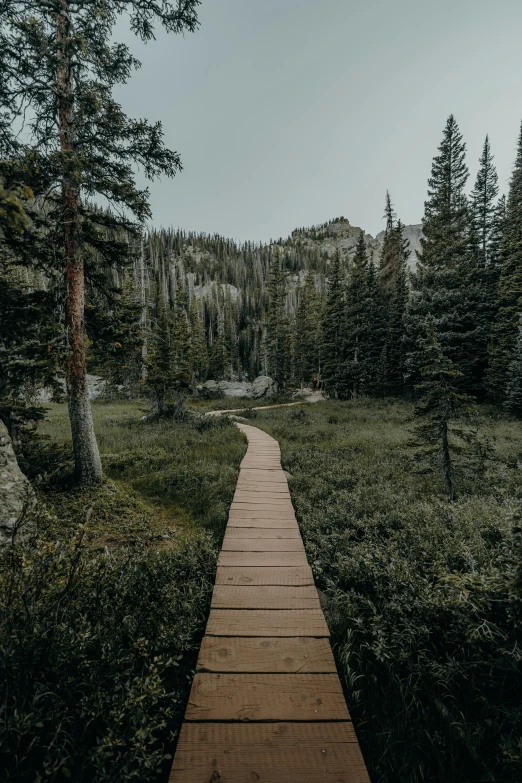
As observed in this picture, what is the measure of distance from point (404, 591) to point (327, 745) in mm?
1764

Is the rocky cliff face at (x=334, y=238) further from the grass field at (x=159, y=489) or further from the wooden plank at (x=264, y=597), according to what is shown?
the wooden plank at (x=264, y=597)

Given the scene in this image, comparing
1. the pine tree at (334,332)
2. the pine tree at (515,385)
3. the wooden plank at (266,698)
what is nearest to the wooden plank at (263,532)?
the wooden plank at (266,698)

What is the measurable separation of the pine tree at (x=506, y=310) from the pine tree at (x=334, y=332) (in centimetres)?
1337

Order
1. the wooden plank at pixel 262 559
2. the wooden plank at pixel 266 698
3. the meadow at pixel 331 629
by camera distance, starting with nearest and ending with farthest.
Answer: the meadow at pixel 331 629 < the wooden plank at pixel 266 698 < the wooden plank at pixel 262 559

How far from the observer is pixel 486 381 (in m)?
25.7

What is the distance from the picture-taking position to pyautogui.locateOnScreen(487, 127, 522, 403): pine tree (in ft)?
76.7

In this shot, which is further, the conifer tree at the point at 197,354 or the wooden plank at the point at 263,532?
the conifer tree at the point at 197,354

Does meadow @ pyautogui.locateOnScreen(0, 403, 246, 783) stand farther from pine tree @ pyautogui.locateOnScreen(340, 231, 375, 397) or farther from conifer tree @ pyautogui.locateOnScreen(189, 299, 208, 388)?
pine tree @ pyautogui.locateOnScreen(340, 231, 375, 397)

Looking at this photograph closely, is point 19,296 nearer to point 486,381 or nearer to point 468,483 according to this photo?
point 468,483

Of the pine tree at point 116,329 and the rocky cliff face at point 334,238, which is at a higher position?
the rocky cliff face at point 334,238

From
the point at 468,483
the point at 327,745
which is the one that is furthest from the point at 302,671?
the point at 468,483

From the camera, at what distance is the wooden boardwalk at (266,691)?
1.99 m

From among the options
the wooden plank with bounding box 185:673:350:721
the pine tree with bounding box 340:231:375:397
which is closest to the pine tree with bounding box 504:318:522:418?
the pine tree with bounding box 340:231:375:397

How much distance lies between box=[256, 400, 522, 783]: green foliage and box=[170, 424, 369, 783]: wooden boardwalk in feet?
0.84
